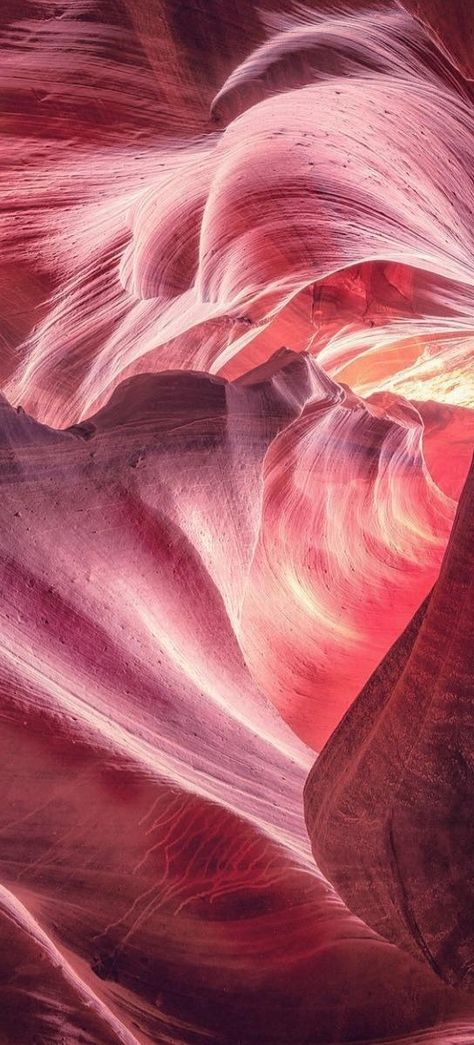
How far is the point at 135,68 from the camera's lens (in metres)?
2.04

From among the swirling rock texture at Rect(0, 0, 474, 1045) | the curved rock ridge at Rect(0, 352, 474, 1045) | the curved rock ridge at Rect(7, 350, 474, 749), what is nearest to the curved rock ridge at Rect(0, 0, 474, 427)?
the swirling rock texture at Rect(0, 0, 474, 1045)

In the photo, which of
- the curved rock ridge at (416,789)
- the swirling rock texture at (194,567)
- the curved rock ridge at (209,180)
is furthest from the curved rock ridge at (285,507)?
the curved rock ridge at (416,789)

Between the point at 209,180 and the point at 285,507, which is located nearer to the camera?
the point at 209,180

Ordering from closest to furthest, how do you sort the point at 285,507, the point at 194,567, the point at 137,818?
1. the point at 137,818
2. the point at 194,567
3. the point at 285,507

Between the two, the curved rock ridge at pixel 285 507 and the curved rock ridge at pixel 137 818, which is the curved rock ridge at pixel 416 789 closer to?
the curved rock ridge at pixel 137 818

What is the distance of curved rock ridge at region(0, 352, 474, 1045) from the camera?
201 centimetres

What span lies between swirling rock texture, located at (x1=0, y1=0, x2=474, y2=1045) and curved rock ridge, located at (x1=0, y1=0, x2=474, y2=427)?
13 mm

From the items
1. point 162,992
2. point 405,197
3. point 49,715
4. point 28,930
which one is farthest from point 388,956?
point 405,197

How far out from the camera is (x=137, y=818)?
2201 mm

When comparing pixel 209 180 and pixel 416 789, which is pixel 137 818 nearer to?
pixel 416 789

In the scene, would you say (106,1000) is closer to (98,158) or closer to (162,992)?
(162,992)

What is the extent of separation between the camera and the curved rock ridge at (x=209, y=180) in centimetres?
203

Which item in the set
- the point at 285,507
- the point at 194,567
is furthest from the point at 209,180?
the point at 285,507

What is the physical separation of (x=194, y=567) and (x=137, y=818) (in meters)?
1.21
